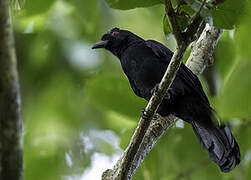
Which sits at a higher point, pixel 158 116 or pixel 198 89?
pixel 198 89

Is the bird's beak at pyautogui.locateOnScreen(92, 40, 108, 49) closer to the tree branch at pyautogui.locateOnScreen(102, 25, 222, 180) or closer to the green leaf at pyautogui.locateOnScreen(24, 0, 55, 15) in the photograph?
the tree branch at pyautogui.locateOnScreen(102, 25, 222, 180)

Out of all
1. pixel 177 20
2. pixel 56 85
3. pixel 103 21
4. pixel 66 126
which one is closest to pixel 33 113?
pixel 56 85

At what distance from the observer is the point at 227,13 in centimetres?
173

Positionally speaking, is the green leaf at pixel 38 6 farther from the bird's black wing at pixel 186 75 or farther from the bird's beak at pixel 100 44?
the bird's beak at pixel 100 44

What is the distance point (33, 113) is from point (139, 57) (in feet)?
4.97

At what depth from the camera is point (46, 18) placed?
3.77 m

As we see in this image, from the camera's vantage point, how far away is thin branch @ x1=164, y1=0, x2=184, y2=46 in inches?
72.7

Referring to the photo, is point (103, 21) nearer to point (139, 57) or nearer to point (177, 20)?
point (139, 57)

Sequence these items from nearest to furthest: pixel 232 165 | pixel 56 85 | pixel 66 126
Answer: pixel 56 85 < pixel 232 165 < pixel 66 126

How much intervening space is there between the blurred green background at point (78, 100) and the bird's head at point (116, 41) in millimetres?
243

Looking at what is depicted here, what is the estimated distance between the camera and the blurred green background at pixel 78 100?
2.81 metres

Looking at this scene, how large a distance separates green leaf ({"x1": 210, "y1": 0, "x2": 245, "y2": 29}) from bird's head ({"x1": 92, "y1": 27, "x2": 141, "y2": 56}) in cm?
272

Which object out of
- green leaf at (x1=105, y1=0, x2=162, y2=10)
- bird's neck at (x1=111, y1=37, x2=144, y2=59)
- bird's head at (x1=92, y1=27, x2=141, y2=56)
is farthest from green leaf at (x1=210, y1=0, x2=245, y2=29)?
bird's head at (x1=92, y1=27, x2=141, y2=56)

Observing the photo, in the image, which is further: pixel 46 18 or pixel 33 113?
pixel 46 18
